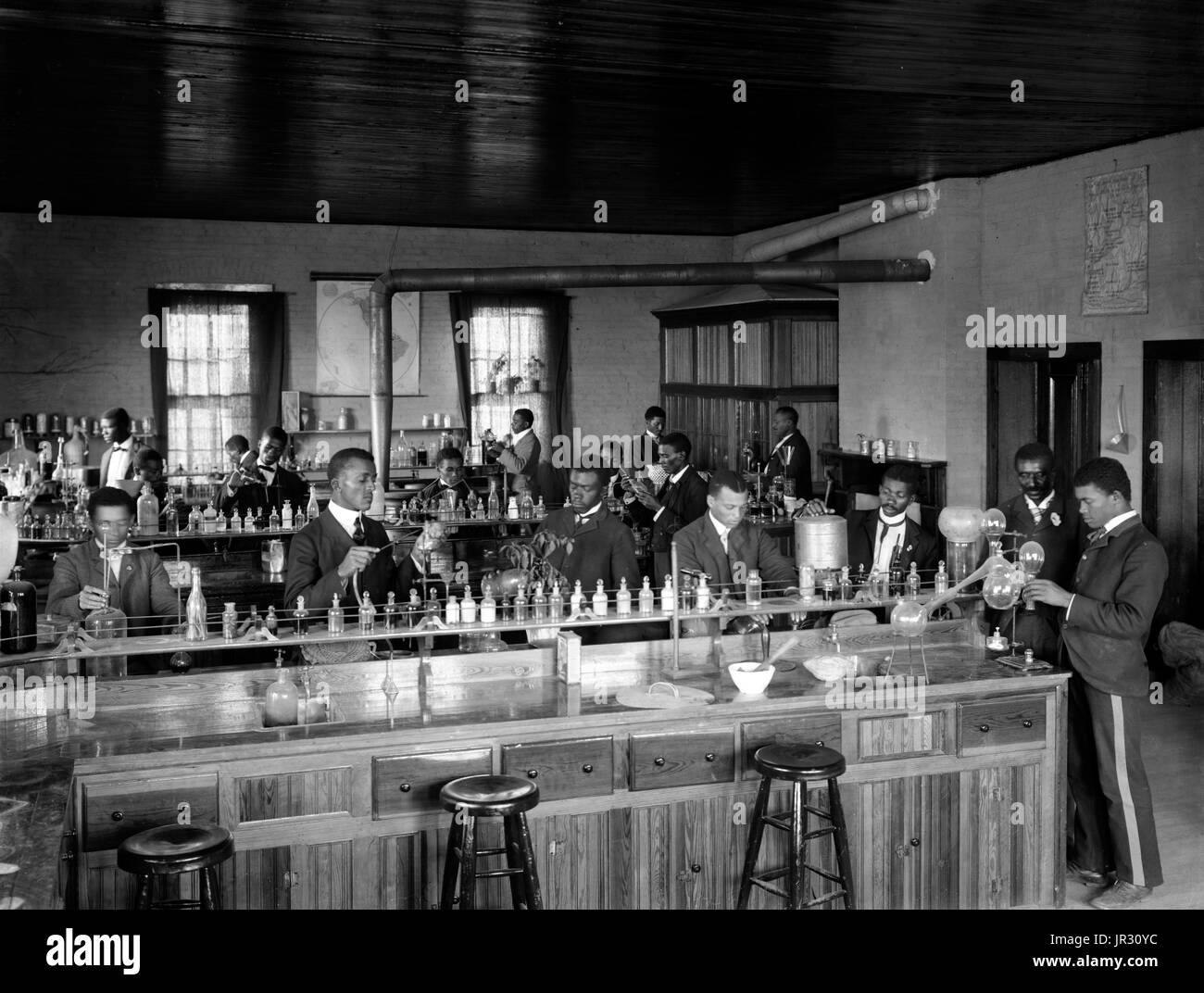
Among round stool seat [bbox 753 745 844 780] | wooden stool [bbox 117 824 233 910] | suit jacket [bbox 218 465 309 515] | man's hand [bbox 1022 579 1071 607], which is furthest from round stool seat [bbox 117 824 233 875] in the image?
suit jacket [bbox 218 465 309 515]

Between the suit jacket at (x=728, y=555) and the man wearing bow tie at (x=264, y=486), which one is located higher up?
the man wearing bow tie at (x=264, y=486)

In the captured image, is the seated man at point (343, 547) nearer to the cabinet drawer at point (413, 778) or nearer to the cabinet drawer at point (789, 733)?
the cabinet drawer at point (413, 778)

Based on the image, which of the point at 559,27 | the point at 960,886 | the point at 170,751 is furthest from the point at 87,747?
the point at 559,27

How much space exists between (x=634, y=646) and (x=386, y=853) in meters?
1.49

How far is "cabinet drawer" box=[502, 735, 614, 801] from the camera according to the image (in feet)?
16.0

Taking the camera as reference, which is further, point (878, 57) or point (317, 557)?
point (878, 57)

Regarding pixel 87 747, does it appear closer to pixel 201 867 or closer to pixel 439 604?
pixel 201 867

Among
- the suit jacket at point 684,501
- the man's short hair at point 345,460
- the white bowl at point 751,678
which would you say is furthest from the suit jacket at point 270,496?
the white bowl at point 751,678

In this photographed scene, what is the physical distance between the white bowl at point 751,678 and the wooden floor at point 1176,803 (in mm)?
1599

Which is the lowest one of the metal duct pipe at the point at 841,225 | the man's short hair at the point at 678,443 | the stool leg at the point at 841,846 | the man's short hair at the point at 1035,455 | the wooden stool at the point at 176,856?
the stool leg at the point at 841,846

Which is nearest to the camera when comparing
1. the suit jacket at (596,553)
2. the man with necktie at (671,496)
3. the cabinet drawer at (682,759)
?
the cabinet drawer at (682,759)

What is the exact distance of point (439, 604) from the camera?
5621 mm

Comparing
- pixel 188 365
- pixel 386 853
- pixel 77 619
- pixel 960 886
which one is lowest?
pixel 960 886

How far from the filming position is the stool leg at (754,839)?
494 centimetres
